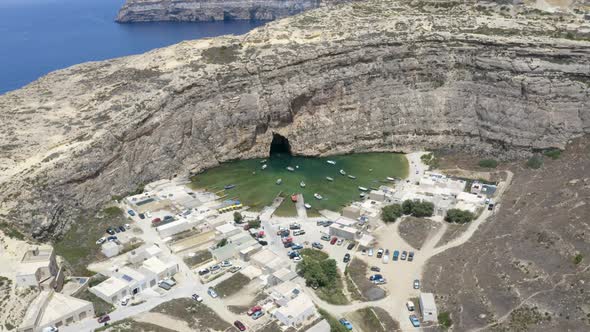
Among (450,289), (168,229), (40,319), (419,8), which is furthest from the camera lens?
(419,8)

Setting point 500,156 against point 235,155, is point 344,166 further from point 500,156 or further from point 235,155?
point 500,156

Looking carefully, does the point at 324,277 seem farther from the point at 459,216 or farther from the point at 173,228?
the point at 459,216

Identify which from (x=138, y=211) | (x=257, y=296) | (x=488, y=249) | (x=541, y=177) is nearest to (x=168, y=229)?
(x=138, y=211)

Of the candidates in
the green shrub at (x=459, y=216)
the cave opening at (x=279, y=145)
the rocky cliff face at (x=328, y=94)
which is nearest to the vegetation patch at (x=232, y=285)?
the rocky cliff face at (x=328, y=94)

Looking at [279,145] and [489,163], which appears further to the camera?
[279,145]

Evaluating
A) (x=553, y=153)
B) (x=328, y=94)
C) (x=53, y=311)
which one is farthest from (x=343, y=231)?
(x=553, y=153)

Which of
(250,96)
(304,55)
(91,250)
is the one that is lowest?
(91,250)
